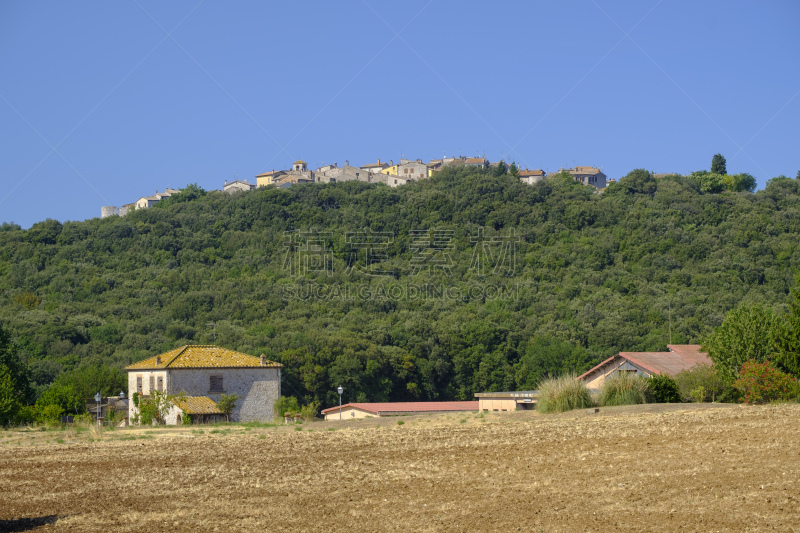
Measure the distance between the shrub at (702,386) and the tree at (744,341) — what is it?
34 cm

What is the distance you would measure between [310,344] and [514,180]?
52.0m

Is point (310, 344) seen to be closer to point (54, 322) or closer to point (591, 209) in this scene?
point (54, 322)

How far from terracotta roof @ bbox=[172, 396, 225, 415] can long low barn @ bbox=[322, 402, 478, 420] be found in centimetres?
648

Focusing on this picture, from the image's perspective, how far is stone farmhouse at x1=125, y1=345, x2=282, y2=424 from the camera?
36153mm

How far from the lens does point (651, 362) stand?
34.8 m

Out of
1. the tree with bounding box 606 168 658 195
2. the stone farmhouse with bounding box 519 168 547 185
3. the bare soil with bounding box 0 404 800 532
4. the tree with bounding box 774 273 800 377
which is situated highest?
the stone farmhouse with bounding box 519 168 547 185

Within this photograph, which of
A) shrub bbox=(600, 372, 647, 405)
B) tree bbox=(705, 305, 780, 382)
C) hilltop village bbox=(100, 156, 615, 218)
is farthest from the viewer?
hilltop village bbox=(100, 156, 615, 218)

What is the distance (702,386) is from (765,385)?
3081mm

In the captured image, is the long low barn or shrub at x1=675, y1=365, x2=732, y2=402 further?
the long low barn

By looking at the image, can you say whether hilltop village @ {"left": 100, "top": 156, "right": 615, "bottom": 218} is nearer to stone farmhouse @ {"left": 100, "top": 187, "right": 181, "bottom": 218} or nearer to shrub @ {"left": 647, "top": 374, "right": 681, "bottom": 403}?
stone farmhouse @ {"left": 100, "top": 187, "right": 181, "bottom": 218}

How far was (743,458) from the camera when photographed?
11.3 m

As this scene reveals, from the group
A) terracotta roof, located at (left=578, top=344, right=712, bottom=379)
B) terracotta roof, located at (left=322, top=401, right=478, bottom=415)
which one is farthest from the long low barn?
terracotta roof, located at (left=578, top=344, right=712, bottom=379)

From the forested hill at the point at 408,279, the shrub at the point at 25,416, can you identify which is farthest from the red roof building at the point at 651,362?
the forested hill at the point at 408,279

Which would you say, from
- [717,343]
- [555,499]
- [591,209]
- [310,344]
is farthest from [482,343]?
[555,499]
